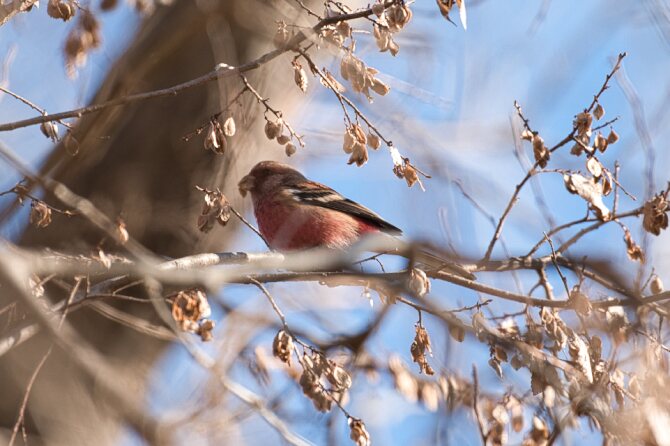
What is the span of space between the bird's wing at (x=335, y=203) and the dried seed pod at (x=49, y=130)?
2069mm

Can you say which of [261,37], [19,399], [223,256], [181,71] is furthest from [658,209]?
[19,399]

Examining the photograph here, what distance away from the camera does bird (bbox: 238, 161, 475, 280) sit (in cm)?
497

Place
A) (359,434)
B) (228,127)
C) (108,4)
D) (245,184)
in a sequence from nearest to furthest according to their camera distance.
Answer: (359,434)
(228,127)
(108,4)
(245,184)

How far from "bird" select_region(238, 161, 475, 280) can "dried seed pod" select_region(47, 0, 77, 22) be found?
1.58 metres

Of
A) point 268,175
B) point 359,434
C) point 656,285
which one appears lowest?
point 359,434

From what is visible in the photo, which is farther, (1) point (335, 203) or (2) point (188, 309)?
(1) point (335, 203)

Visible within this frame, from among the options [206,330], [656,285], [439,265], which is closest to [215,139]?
[206,330]

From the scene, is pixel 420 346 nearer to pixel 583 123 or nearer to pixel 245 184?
pixel 583 123

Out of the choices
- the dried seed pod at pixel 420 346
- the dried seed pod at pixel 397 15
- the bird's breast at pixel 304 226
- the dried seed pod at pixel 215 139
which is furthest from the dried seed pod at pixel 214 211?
the bird's breast at pixel 304 226

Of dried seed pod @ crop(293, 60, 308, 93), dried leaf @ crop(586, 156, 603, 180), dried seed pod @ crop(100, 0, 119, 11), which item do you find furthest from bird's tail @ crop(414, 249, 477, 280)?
dried seed pod @ crop(100, 0, 119, 11)

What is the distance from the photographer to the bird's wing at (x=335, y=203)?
16.9 ft

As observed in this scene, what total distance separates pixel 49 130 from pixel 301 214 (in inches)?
78.9

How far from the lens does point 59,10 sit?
11.1ft

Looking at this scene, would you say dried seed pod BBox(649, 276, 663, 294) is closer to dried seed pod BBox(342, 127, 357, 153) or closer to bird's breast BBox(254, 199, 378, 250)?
dried seed pod BBox(342, 127, 357, 153)
